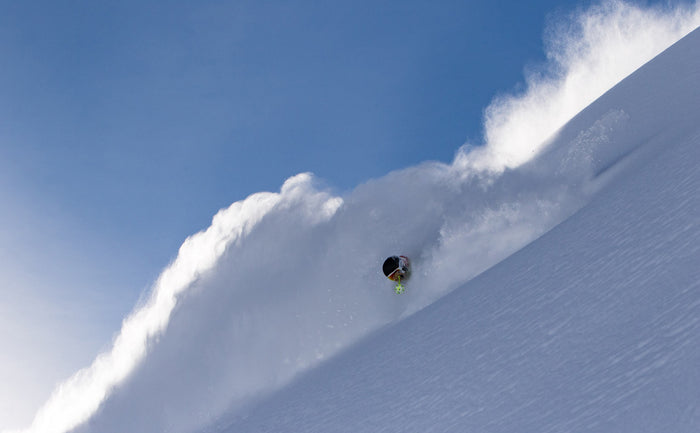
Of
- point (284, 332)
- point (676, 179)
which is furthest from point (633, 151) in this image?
point (284, 332)

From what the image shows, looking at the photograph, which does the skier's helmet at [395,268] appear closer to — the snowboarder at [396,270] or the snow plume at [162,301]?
the snowboarder at [396,270]

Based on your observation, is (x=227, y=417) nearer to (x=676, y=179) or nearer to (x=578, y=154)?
(x=676, y=179)

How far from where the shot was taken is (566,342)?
4.43 m

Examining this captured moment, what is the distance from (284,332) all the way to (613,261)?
955 centimetres

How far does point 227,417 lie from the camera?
33.1 ft

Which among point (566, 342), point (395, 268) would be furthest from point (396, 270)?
point (566, 342)

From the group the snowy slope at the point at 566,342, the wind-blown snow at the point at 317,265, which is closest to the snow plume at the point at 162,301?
the wind-blown snow at the point at 317,265

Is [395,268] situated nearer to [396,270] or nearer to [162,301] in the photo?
[396,270]

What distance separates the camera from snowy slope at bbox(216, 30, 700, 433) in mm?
3256

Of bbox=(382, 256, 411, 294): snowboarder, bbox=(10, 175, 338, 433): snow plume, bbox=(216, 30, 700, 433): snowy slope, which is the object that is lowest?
bbox=(216, 30, 700, 433): snowy slope

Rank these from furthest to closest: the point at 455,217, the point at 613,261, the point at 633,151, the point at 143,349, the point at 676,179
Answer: the point at 143,349 < the point at 455,217 < the point at 633,151 < the point at 676,179 < the point at 613,261

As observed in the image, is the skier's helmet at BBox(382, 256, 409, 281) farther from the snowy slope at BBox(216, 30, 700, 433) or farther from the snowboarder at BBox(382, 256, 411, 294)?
the snowy slope at BBox(216, 30, 700, 433)

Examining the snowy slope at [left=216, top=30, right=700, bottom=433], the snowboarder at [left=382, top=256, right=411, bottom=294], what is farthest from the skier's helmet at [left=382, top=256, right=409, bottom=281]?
the snowy slope at [left=216, top=30, right=700, bottom=433]

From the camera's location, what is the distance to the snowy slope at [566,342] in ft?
10.7
